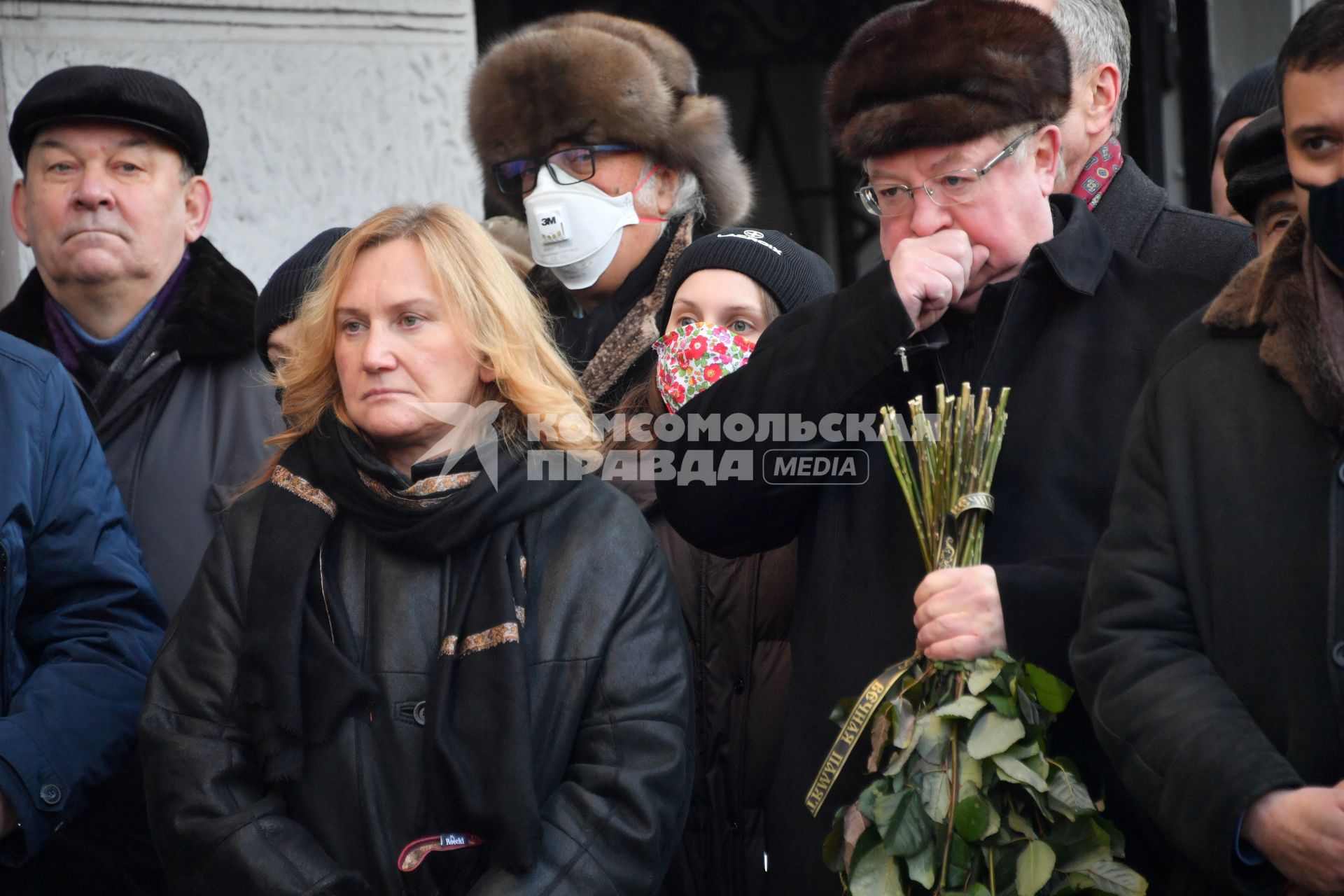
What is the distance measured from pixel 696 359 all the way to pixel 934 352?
0.83 m

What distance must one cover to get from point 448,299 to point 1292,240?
1.57 meters

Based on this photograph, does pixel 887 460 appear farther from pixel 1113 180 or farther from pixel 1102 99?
pixel 1102 99

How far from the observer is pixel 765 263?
3.73 meters

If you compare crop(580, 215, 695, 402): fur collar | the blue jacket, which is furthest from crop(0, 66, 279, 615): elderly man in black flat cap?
crop(580, 215, 695, 402): fur collar

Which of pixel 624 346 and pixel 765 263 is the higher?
pixel 765 263

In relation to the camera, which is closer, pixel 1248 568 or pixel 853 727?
pixel 1248 568

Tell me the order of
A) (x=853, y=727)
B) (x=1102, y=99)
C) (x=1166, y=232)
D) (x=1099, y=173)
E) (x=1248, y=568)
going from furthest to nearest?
(x=1102, y=99), (x=1099, y=173), (x=1166, y=232), (x=853, y=727), (x=1248, y=568)

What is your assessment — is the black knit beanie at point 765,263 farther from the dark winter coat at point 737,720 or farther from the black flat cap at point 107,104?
the black flat cap at point 107,104

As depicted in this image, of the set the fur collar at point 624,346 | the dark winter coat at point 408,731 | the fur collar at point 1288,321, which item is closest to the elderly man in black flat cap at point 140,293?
the fur collar at point 624,346

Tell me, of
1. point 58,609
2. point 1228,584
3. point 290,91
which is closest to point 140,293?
point 58,609

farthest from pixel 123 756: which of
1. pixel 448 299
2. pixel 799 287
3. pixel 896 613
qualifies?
pixel 799 287

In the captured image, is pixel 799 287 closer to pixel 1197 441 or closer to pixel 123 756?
pixel 1197 441

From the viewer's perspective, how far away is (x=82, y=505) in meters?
3.27

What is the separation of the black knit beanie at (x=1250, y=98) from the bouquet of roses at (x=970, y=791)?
2140mm
